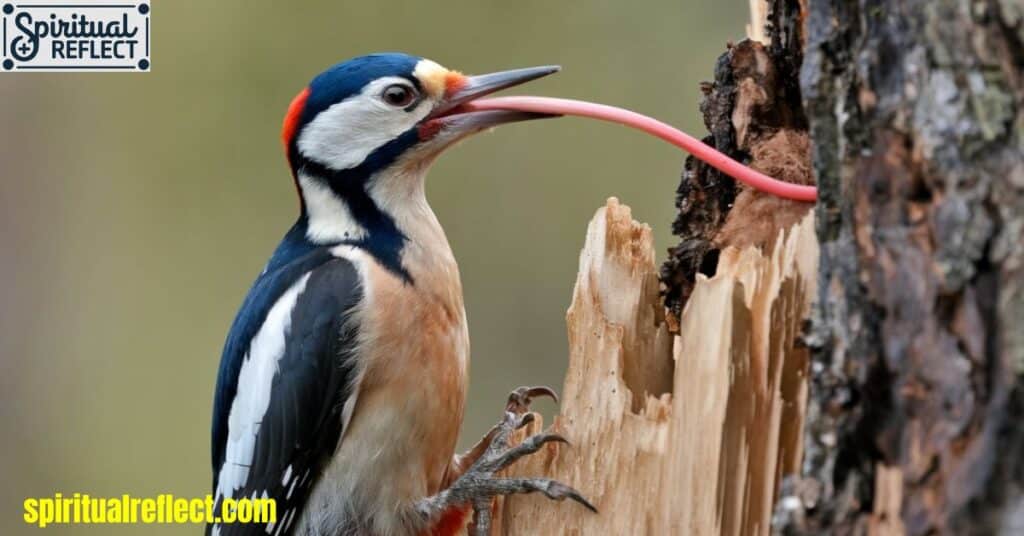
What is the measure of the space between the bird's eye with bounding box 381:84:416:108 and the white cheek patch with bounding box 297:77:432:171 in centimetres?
1

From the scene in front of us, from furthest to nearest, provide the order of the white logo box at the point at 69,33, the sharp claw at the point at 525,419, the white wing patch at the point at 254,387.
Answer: the white logo box at the point at 69,33 → the white wing patch at the point at 254,387 → the sharp claw at the point at 525,419

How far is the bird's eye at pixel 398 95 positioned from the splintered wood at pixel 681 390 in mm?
855

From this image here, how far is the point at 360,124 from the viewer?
136 inches

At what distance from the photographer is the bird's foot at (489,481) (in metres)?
3.00

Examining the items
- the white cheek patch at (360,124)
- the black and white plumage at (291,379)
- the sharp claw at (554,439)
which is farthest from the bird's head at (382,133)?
the sharp claw at (554,439)

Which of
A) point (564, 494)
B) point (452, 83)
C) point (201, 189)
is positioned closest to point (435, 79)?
point (452, 83)

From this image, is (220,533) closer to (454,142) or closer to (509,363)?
(454,142)

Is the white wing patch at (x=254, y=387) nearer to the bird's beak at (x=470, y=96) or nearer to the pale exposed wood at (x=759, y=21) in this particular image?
the bird's beak at (x=470, y=96)

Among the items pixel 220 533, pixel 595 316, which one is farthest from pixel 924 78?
pixel 220 533

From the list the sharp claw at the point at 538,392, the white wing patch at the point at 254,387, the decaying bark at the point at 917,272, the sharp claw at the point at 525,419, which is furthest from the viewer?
the sharp claw at the point at 538,392

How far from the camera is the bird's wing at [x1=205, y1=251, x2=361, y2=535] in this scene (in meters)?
3.26

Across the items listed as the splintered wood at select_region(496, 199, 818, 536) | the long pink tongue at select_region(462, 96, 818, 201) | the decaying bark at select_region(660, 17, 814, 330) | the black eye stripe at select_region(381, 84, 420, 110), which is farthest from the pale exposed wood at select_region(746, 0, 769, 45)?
the black eye stripe at select_region(381, 84, 420, 110)

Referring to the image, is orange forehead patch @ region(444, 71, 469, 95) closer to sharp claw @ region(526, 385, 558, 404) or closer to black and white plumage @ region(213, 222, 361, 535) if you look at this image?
black and white plumage @ region(213, 222, 361, 535)

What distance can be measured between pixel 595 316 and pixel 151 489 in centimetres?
442
